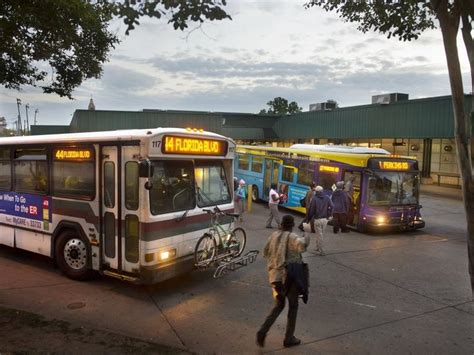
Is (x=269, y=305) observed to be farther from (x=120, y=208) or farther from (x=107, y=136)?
(x=107, y=136)

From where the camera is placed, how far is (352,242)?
12336 mm

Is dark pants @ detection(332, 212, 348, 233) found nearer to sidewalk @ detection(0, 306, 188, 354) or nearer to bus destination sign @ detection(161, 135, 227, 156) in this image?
bus destination sign @ detection(161, 135, 227, 156)

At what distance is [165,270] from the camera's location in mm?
7137

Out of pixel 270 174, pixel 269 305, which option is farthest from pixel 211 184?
pixel 270 174

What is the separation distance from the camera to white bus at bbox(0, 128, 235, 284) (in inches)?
279

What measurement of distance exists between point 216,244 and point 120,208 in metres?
1.95

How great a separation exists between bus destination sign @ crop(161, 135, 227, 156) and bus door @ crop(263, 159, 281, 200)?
10588mm

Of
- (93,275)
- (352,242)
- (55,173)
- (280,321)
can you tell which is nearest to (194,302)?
(280,321)

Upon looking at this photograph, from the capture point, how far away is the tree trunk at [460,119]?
471 centimetres

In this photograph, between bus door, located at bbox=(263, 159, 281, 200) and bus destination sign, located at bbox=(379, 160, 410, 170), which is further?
bus door, located at bbox=(263, 159, 281, 200)

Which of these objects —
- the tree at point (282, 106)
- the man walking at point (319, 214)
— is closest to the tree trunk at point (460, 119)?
the man walking at point (319, 214)

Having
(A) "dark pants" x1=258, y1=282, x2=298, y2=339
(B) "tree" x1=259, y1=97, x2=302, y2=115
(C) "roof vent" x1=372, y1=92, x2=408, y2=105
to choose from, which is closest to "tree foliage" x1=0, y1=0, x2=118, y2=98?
(A) "dark pants" x1=258, y1=282, x2=298, y2=339

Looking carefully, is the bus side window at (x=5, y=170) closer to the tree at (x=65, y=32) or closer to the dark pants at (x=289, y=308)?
the tree at (x=65, y=32)

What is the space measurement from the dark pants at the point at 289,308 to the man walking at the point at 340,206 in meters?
7.83
